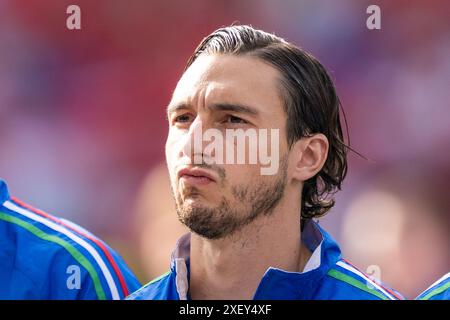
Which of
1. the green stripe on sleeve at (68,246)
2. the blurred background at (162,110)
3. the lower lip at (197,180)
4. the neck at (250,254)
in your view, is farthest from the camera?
the blurred background at (162,110)

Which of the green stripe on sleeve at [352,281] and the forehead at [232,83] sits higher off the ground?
the forehead at [232,83]

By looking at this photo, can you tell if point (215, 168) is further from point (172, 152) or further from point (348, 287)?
point (348, 287)

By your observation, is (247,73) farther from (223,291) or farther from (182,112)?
(223,291)

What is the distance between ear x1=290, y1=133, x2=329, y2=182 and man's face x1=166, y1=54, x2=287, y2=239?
6 centimetres

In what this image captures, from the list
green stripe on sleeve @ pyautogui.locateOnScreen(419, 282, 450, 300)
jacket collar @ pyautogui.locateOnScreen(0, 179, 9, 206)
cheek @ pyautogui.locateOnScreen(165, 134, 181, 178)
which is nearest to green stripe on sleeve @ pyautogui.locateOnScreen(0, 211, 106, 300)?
→ jacket collar @ pyautogui.locateOnScreen(0, 179, 9, 206)

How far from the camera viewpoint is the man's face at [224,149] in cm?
197

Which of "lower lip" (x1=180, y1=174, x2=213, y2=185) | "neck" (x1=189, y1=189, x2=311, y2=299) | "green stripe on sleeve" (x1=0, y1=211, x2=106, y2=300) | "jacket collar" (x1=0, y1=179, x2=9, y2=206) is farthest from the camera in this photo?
"jacket collar" (x1=0, y1=179, x2=9, y2=206)

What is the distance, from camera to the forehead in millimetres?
2027

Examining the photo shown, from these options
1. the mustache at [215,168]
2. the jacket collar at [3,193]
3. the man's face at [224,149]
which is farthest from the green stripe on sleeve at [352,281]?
the jacket collar at [3,193]

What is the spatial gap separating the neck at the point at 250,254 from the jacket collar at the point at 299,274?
0.23 feet

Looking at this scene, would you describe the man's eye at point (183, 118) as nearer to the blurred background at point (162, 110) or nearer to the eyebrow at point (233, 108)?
the eyebrow at point (233, 108)

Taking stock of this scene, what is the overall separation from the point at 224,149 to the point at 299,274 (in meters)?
0.42

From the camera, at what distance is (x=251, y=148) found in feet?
6.56

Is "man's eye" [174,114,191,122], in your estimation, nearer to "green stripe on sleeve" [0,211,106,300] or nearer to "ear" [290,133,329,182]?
"ear" [290,133,329,182]
